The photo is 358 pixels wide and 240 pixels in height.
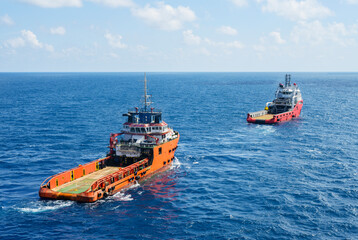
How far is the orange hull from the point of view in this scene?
42.2 meters

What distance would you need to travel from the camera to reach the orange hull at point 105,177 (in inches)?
1661

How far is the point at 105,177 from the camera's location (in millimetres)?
44719

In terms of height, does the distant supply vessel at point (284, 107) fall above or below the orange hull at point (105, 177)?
above

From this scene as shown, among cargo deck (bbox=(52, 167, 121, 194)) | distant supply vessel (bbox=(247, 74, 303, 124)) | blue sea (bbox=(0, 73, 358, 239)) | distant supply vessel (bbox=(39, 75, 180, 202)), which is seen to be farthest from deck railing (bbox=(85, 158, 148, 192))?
distant supply vessel (bbox=(247, 74, 303, 124))

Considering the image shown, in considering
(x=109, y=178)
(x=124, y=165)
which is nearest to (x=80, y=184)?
(x=109, y=178)

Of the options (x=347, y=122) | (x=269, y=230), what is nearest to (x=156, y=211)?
(x=269, y=230)

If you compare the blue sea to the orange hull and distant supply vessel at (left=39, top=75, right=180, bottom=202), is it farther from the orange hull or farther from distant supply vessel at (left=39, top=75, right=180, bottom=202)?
distant supply vessel at (left=39, top=75, right=180, bottom=202)

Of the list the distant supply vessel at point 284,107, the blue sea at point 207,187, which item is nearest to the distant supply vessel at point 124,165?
the blue sea at point 207,187

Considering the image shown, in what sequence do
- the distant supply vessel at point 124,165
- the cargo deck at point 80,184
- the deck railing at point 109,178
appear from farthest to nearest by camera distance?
the cargo deck at point 80,184
the distant supply vessel at point 124,165
the deck railing at point 109,178

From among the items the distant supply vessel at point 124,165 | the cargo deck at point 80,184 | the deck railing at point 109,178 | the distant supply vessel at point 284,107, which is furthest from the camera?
the distant supply vessel at point 284,107

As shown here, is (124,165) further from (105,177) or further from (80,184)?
(105,177)

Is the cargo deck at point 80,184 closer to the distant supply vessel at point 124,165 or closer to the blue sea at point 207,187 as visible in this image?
the distant supply vessel at point 124,165

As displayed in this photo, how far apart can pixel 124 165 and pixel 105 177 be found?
10472 millimetres

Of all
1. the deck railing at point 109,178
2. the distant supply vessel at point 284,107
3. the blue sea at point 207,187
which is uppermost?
the distant supply vessel at point 284,107
